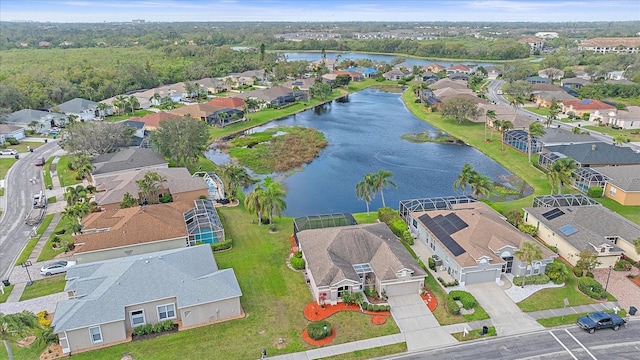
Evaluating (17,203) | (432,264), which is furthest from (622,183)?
(17,203)

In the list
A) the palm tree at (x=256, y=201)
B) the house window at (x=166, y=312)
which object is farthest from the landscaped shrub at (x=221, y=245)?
the house window at (x=166, y=312)

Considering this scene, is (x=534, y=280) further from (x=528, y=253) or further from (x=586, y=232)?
(x=586, y=232)

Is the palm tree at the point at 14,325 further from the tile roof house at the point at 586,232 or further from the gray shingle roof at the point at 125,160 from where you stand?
the tile roof house at the point at 586,232

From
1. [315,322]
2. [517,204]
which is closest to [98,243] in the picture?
[315,322]

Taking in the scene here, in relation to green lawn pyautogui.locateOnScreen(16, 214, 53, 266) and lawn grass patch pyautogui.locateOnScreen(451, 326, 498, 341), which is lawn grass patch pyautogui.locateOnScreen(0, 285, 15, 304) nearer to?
green lawn pyautogui.locateOnScreen(16, 214, 53, 266)

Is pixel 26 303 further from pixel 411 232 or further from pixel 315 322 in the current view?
pixel 411 232

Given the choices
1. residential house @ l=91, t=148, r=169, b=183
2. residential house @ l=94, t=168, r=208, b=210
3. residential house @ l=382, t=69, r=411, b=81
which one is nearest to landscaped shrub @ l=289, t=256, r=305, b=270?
residential house @ l=94, t=168, r=208, b=210
